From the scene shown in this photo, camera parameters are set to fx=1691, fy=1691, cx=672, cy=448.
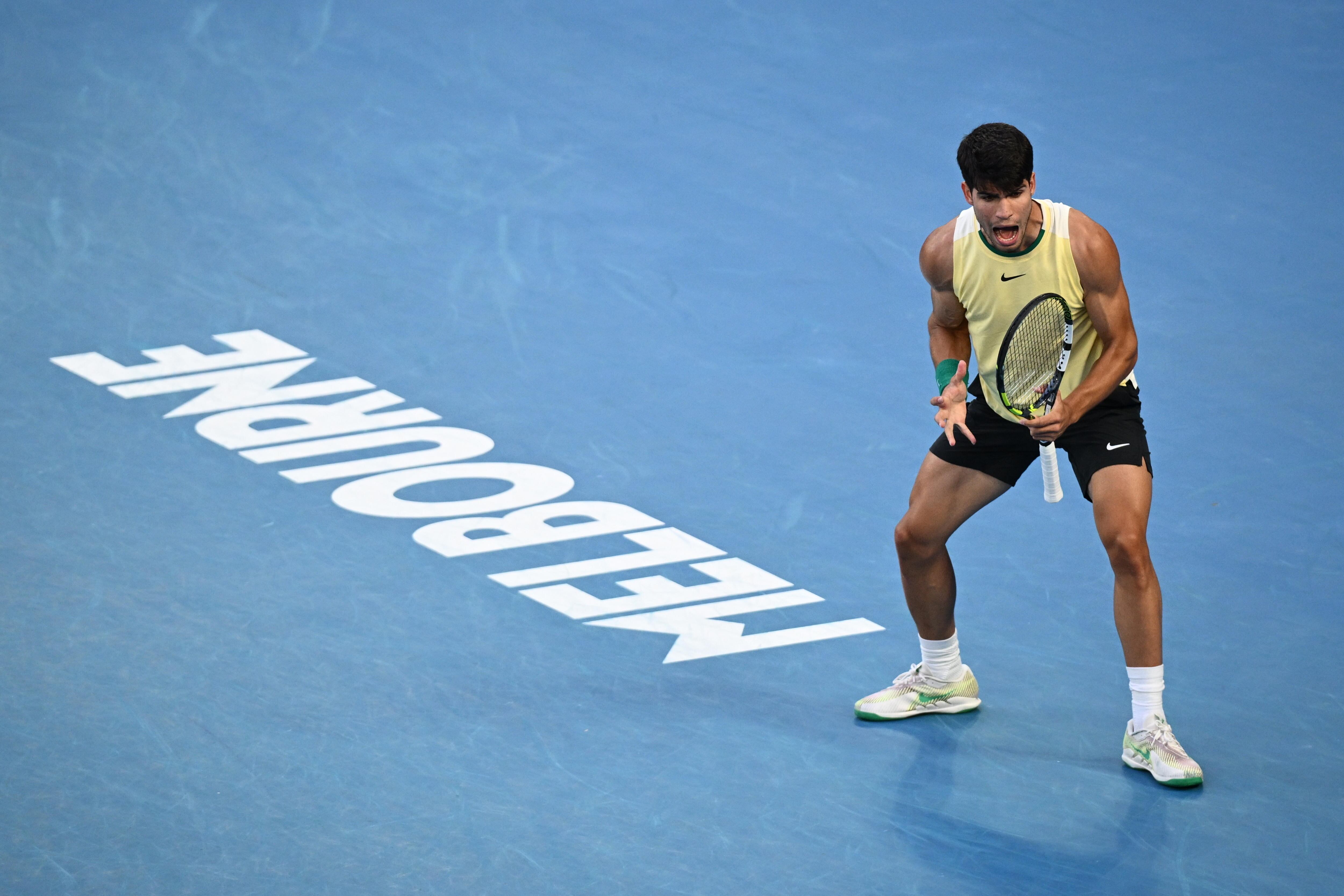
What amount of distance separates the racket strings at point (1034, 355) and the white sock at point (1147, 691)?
754 mm

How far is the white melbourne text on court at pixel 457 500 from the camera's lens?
5.50 metres

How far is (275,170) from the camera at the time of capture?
9.16 meters

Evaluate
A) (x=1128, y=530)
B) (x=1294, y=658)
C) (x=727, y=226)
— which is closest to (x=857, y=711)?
(x=1128, y=530)

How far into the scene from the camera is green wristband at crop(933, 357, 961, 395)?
15.3 feet

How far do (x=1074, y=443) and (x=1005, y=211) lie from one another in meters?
0.71

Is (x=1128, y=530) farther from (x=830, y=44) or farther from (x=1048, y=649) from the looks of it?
(x=830, y=44)

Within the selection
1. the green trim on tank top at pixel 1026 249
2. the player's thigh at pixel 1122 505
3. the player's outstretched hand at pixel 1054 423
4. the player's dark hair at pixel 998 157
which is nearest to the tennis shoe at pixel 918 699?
the player's thigh at pixel 1122 505

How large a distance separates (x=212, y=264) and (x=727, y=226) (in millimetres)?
2601

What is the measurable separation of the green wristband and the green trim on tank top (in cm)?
34

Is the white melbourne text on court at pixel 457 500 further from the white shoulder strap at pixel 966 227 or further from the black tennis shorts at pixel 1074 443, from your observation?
the white shoulder strap at pixel 966 227

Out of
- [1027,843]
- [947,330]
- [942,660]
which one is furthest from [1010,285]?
[1027,843]

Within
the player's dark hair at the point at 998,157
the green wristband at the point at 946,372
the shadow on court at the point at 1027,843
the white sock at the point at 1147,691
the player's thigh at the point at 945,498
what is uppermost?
the player's dark hair at the point at 998,157

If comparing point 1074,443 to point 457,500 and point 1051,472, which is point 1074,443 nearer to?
point 1051,472

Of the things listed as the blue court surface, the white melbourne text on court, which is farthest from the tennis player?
the white melbourne text on court
